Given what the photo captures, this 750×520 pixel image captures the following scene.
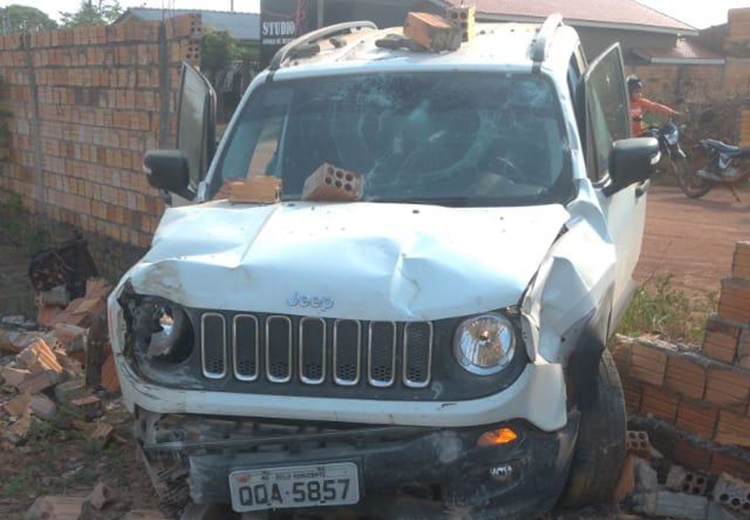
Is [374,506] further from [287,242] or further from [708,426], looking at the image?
[708,426]

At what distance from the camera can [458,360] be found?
3.40m

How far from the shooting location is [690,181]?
49.5 feet

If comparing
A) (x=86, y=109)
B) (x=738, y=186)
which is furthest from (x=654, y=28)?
(x=86, y=109)

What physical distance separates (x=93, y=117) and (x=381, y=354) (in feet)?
23.1

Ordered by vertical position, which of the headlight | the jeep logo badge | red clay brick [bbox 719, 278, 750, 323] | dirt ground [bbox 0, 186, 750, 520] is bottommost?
dirt ground [bbox 0, 186, 750, 520]

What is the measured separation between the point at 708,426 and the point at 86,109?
23.7ft

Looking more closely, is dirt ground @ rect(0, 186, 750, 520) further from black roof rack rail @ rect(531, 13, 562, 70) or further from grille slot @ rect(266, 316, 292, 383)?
black roof rack rail @ rect(531, 13, 562, 70)

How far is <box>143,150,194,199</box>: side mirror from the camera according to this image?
5.00 meters

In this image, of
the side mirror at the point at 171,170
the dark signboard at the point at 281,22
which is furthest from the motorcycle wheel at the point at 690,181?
the side mirror at the point at 171,170

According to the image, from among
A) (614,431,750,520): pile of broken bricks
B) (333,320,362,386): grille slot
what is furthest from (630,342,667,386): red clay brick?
(333,320,362,386): grille slot

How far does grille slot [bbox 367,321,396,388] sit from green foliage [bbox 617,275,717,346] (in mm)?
3139

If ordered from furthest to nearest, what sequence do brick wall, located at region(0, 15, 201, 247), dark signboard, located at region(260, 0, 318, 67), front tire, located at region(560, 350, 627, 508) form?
dark signboard, located at region(260, 0, 318, 67) < brick wall, located at region(0, 15, 201, 247) < front tire, located at region(560, 350, 627, 508)

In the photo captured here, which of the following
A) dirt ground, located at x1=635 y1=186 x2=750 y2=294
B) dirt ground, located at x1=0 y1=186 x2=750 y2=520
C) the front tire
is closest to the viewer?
the front tire

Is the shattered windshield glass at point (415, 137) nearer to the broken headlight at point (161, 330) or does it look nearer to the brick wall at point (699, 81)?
the broken headlight at point (161, 330)
